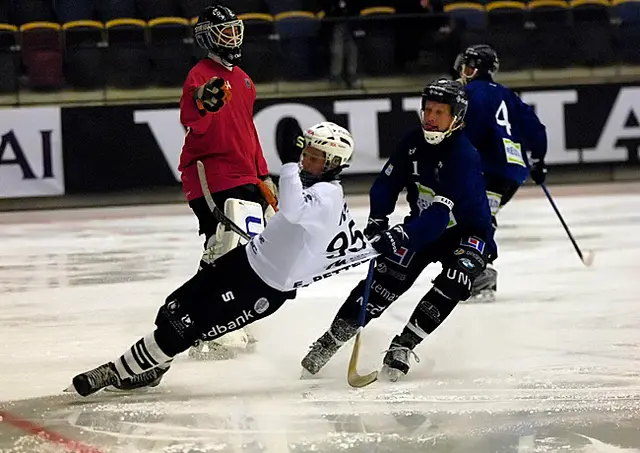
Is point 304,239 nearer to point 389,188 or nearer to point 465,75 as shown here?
point 389,188

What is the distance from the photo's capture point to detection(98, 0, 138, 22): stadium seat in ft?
35.9

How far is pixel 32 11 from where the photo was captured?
35.6 feet

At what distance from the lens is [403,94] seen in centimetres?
1043

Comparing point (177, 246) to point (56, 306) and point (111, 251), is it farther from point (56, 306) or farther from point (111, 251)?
point (56, 306)

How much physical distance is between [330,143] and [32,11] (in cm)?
843

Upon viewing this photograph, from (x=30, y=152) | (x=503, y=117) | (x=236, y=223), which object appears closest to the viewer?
(x=236, y=223)

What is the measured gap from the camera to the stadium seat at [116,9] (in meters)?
11.0

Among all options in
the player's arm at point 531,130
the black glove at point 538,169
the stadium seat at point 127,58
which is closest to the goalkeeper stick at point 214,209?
the player's arm at point 531,130

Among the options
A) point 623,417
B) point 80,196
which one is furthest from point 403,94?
point 623,417

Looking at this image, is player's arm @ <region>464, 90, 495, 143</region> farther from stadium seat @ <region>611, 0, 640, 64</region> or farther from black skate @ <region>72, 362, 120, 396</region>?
stadium seat @ <region>611, 0, 640, 64</region>

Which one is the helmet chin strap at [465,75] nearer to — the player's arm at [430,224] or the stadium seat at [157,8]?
the player's arm at [430,224]

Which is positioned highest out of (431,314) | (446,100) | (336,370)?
(446,100)

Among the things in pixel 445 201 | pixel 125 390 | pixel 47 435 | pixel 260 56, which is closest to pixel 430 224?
pixel 445 201

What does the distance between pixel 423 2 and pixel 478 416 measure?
812 cm
